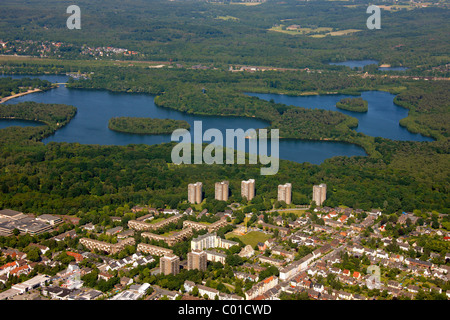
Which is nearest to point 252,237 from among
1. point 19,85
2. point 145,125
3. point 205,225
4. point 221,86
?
point 205,225

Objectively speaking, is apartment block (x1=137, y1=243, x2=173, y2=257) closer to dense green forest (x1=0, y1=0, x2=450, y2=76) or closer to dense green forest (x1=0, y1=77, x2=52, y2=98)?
dense green forest (x1=0, y1=77, x2=52, y2=98)

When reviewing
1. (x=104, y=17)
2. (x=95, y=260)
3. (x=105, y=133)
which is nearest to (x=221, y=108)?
(x=105, y=133)

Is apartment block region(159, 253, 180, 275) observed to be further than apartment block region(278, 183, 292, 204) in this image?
No

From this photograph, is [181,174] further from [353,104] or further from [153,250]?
[353,104]

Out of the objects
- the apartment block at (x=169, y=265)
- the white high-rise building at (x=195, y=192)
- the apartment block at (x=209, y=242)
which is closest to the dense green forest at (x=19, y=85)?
the white high-rise building at (x=195, y=192)

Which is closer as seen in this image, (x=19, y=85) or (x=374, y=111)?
(x=374, y=111)

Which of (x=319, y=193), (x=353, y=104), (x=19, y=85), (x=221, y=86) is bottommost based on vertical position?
(x=319, y=193)

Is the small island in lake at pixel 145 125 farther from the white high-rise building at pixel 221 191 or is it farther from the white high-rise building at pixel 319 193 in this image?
the white high-rise building at pixel 319 193

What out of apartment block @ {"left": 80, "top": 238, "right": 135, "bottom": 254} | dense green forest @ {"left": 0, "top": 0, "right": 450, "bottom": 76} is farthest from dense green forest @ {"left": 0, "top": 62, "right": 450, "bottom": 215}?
dense green forest @ {"left": 0, "top": 0, "right": 450, "bottom": 76}
